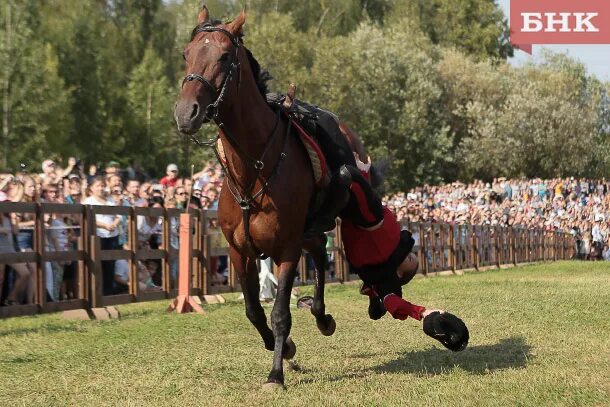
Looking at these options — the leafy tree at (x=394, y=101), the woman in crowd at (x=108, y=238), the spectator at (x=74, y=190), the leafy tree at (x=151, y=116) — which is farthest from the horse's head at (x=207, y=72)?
the leafy tree at (x=394, y=101)

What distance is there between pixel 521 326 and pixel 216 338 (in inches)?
129

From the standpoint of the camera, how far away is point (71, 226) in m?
13.7

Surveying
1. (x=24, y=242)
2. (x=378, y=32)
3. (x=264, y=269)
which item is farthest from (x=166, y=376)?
(x=378, y=32)

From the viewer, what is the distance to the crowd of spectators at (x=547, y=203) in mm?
44969

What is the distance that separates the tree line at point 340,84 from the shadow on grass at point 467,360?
1251 inches

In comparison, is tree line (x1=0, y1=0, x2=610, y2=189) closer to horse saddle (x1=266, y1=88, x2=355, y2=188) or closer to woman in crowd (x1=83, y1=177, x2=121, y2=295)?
woman in crowd (x1=83, y1=177, x2=121, y2=295)

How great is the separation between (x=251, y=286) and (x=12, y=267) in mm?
5649

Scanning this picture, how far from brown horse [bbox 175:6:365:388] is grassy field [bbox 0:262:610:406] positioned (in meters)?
0.69

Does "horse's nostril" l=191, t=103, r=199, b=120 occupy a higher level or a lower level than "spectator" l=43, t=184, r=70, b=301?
higher

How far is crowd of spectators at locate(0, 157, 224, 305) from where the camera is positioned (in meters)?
12.8

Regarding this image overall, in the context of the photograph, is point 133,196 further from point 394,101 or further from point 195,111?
point 394,101

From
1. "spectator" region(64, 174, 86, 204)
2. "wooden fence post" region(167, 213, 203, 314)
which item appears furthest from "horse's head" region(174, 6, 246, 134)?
"spectator" region(64, 174, 86, 204)

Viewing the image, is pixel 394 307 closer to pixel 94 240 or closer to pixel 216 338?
pixel 216 338

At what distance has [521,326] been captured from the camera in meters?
11.5
